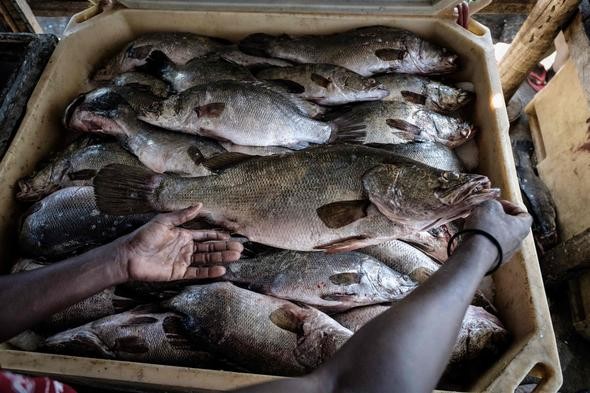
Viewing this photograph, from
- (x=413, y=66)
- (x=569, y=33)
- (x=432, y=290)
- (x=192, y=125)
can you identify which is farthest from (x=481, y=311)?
(x=569, y=33)

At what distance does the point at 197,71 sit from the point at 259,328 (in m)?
1.72

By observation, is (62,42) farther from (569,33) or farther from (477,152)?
(569,33)

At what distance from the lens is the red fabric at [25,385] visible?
129cm

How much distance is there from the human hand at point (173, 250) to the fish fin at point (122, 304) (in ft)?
1.44

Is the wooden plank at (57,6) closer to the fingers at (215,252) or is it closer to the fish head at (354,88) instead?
the fish head at (354,88)

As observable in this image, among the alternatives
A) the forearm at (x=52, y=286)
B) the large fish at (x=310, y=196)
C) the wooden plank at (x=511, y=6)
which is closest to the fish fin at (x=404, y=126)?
the large fish at (x=310, y=196)

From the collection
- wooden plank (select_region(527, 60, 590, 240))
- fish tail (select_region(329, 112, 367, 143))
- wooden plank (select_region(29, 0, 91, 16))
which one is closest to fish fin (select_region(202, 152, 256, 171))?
fish tail (select_region(329, 112, 367, 143))

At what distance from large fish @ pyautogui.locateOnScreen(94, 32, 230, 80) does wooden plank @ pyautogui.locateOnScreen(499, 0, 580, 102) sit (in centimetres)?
248

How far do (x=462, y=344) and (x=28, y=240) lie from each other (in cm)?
242

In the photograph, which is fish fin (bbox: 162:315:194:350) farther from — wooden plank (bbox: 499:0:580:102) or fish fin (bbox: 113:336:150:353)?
wooden plank (bbox: 499:0:580:102)

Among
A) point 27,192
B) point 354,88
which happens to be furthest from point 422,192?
point 27,192

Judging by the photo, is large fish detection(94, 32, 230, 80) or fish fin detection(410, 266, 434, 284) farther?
large fish detection(94, 32, 230, 80)

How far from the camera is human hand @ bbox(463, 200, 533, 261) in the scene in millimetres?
1843

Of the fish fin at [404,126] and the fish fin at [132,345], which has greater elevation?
the fish fin at [404,126]
